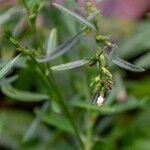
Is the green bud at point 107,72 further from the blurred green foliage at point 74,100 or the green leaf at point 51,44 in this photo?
the blurred green foliage at point 74,100

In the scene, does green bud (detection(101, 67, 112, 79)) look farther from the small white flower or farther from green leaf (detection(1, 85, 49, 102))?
green leaf (detection(1, 85, 49, 102))

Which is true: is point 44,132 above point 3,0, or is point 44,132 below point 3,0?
below

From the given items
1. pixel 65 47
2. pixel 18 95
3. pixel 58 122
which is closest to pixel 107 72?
pixel 65 47

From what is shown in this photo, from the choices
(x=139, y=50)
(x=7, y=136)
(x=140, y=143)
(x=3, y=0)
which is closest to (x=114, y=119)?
(x=140, y=143)

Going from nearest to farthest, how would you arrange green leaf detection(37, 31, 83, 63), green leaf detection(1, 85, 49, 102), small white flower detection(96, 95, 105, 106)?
small white flower detection(96, 95, 105, 106) < green leaf detection(37, 31, 83, 63) < green leaf detection(1, 85, 49, 102)

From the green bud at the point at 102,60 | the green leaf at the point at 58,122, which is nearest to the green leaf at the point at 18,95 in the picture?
the green leaf at the point at 58,122

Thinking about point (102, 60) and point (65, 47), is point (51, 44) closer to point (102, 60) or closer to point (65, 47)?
point (65, 47)

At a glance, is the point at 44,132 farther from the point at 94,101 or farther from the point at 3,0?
the point at 94,101

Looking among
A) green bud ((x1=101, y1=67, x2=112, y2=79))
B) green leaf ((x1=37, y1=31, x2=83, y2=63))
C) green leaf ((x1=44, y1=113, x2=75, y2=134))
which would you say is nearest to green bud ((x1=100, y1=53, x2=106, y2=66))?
green bud ((x1=101, y1=67, x2=112, y2=79))
